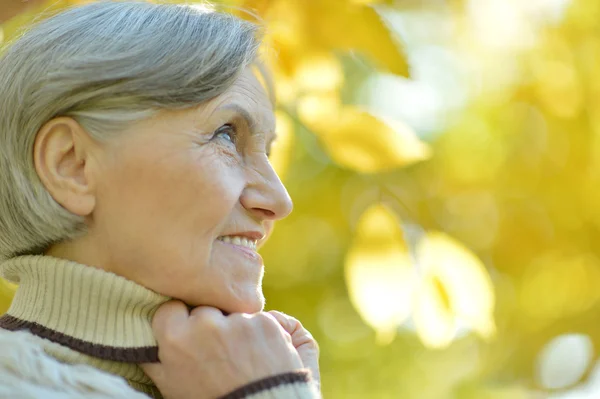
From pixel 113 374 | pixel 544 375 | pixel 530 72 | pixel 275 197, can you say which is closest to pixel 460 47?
pixel 530 72

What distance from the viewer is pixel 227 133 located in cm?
111

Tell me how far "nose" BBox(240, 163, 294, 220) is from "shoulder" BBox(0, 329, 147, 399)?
29cm

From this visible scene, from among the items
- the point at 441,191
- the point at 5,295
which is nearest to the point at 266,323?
the point at 5,295

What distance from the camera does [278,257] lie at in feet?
12.0

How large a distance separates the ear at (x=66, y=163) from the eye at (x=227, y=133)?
0.56 feet

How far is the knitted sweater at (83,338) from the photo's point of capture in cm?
92

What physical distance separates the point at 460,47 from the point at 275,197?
2.07m

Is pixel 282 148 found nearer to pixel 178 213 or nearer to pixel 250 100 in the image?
pixel 250 100

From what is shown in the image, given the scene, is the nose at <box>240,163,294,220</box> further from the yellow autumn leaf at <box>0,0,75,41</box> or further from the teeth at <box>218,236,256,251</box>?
the yellow autumn leaf at <box>0,0,75,41</box>

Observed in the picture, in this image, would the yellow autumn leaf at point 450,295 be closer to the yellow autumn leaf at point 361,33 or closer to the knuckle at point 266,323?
the yellow autumn leaf at point 361,33

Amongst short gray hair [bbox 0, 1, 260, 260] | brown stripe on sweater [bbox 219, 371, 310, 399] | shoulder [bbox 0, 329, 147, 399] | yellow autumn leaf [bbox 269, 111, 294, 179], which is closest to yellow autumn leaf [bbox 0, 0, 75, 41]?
short gray hair [bbox 0, 1, 260, 260]

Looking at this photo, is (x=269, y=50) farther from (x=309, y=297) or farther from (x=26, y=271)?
(x=309, y=297)

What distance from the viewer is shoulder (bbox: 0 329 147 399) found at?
0.90 m

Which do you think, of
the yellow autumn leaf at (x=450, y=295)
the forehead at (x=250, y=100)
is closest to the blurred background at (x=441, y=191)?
the yellow autumn leaf at (x=450, y=295)
